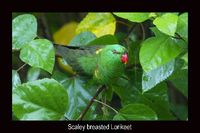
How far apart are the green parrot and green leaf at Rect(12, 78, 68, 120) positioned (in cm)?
11

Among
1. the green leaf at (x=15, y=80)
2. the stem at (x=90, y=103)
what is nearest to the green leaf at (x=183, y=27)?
the stem at (x=90, y=103)

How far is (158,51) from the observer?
970 millimetres

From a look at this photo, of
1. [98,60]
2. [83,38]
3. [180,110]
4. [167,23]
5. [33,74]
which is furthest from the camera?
[180,110]

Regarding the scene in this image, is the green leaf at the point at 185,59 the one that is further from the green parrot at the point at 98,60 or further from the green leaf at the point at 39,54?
the green leaf at the point at 39,54

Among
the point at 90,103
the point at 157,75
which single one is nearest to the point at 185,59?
the point at 157,75

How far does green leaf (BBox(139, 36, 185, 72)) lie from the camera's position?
958 millimetres

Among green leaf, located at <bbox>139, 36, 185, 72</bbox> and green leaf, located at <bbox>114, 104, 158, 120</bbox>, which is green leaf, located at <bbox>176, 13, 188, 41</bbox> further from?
green leaf, located at <bbox>114, 104, 158, 120</bbox>

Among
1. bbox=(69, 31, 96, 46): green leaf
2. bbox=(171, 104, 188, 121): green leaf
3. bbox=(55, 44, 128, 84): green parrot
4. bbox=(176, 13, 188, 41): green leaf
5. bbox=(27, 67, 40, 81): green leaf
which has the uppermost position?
bbox=(176, 13, 188, 41): green leaf

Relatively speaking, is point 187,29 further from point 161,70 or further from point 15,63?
point 15,63

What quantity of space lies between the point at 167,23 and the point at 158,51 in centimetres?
6

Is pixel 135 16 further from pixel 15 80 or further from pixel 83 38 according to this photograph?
pixel 15 80

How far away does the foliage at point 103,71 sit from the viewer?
3.18 ft

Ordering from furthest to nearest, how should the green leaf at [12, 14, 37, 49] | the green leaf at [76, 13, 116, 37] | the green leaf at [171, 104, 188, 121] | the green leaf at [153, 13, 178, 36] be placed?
the green leaf at [171, 104, 188, 121] < the green leaf at [76, 13, 116, 37] < the green leaf at [12, 14, 37, 49] < the green leaf at [153, 13, 178, 36]

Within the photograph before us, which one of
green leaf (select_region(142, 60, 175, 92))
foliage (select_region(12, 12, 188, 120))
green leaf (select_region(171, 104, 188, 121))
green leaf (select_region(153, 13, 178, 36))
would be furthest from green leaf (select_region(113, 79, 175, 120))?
green leaf (select_region(171, 104, 188, 121))
